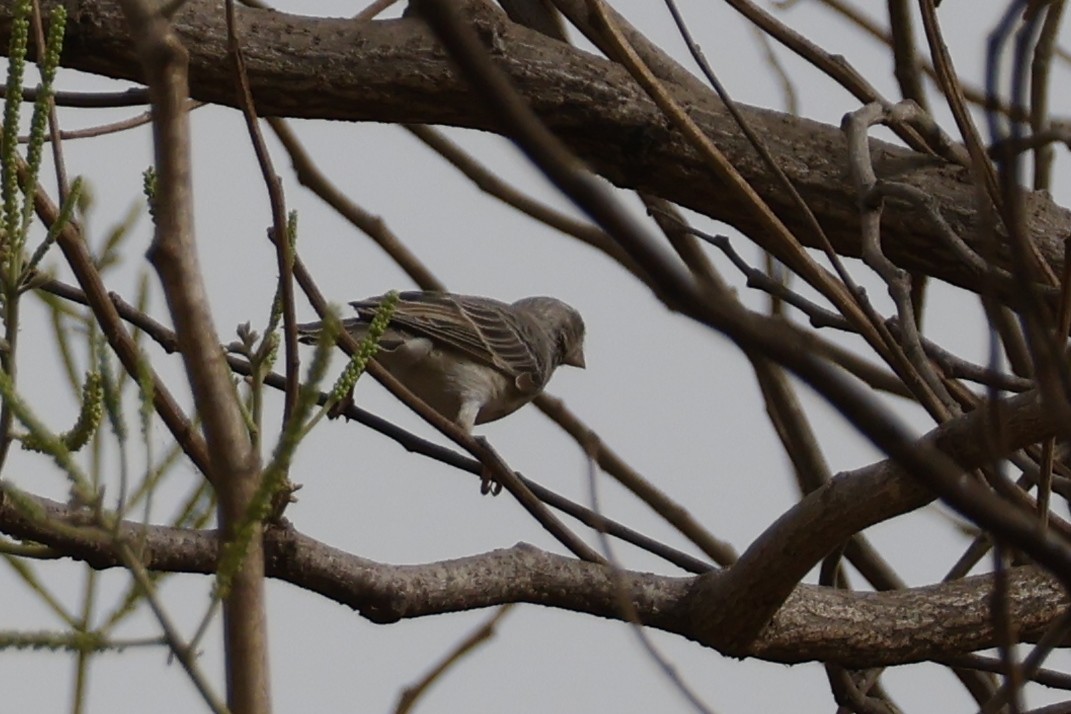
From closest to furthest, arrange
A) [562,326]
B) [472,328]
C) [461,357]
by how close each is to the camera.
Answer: [461,357] < [472,328] < [562,326]

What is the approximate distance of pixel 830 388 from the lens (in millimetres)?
724

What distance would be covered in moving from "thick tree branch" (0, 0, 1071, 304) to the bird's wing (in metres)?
2.14

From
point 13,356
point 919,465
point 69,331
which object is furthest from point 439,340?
point 919,465

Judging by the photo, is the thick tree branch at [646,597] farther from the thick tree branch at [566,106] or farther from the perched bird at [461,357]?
the perched bird at [461,357]

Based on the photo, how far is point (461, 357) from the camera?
17.7 feet

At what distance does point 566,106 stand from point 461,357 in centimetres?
249

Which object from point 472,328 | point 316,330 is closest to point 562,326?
point 472,328

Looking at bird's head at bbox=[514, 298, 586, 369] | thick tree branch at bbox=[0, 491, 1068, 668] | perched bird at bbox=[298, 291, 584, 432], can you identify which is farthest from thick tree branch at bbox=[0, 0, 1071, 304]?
bird's head at bbox=[514, 298, 586, 369]

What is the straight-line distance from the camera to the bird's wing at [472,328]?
5.25m

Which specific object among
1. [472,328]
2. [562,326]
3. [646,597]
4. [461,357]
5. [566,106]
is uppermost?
[562,326]

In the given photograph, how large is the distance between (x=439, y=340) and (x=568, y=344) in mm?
1405

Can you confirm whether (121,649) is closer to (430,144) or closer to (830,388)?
(830,388)

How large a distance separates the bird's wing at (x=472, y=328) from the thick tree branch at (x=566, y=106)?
2.14 metres

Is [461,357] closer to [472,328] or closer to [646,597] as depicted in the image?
[472,328]
